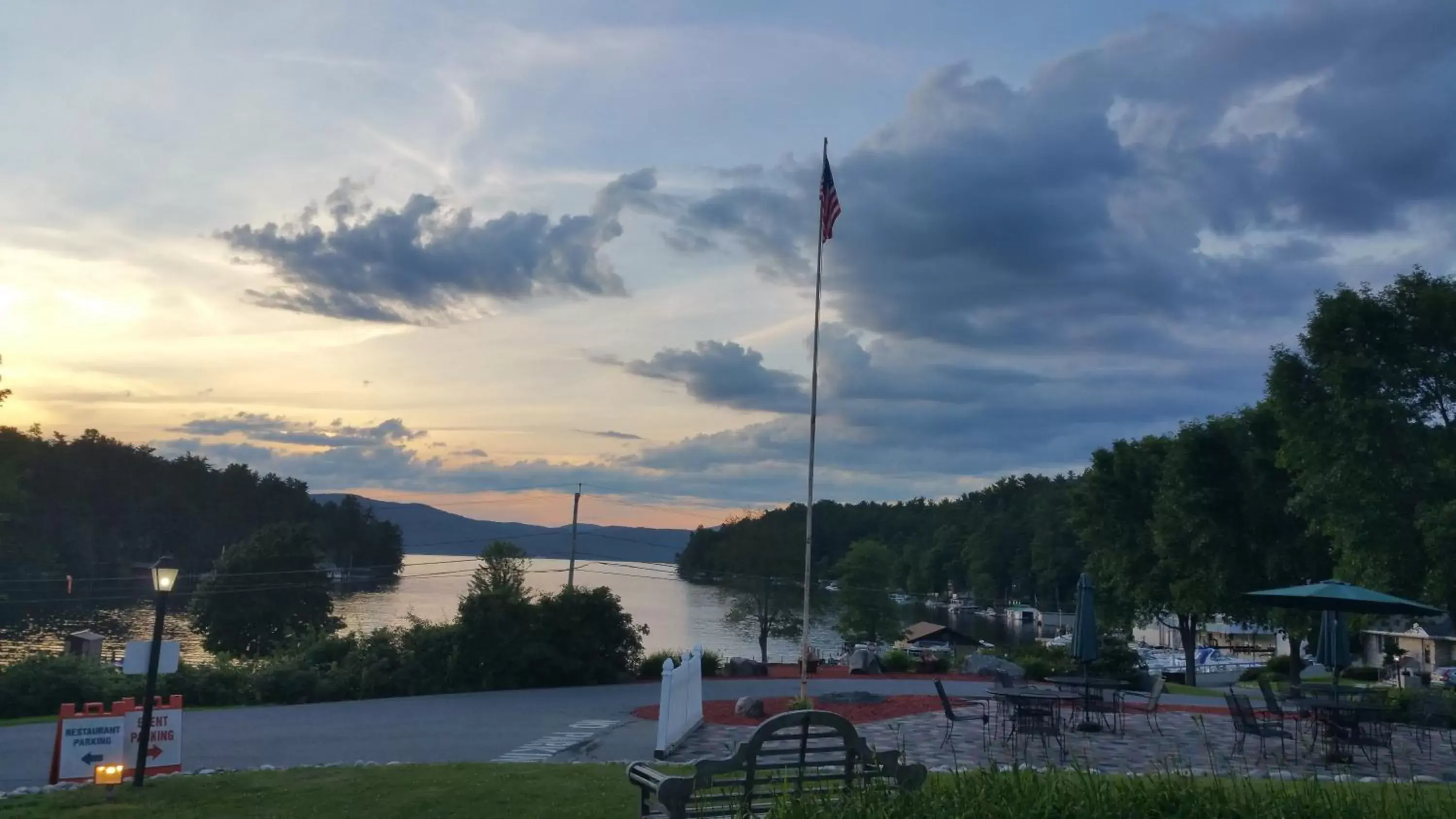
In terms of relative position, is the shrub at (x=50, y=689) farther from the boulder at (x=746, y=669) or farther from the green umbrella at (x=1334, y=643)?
the green umbrella at (x=1334, y=643)

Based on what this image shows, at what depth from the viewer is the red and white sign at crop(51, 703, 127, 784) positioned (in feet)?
35.9

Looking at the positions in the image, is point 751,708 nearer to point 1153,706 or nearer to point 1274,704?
point 1153,706

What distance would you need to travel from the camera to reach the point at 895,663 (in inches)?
1184

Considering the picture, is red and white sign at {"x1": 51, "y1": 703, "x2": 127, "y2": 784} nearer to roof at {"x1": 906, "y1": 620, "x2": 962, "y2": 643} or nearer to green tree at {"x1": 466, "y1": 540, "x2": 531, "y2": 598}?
green tree at {"x1": 466, "y1": 540, "x2": 531, "y2": 598}

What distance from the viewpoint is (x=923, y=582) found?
136500 mm

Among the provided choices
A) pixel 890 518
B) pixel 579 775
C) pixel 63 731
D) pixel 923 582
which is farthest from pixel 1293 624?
pixel 890 518

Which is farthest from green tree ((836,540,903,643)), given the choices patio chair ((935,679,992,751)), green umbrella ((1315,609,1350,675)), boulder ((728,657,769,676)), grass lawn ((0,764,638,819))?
grass lawn ((0,764,638,819))

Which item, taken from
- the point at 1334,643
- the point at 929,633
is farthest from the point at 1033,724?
the point at 929,633

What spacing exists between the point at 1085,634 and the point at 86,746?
14334mm

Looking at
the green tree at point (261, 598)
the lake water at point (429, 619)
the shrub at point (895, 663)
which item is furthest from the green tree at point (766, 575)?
the shrub at point (895, 663)

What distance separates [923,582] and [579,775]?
130051 millimetres

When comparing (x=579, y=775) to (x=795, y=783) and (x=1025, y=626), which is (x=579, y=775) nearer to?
(x=795, y=783)

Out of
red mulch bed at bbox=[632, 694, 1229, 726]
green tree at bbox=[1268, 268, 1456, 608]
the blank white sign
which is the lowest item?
red mulch bed at bbox=[632, 694, 1229, 726]

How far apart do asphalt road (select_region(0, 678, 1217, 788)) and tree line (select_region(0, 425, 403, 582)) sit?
6016 cm
